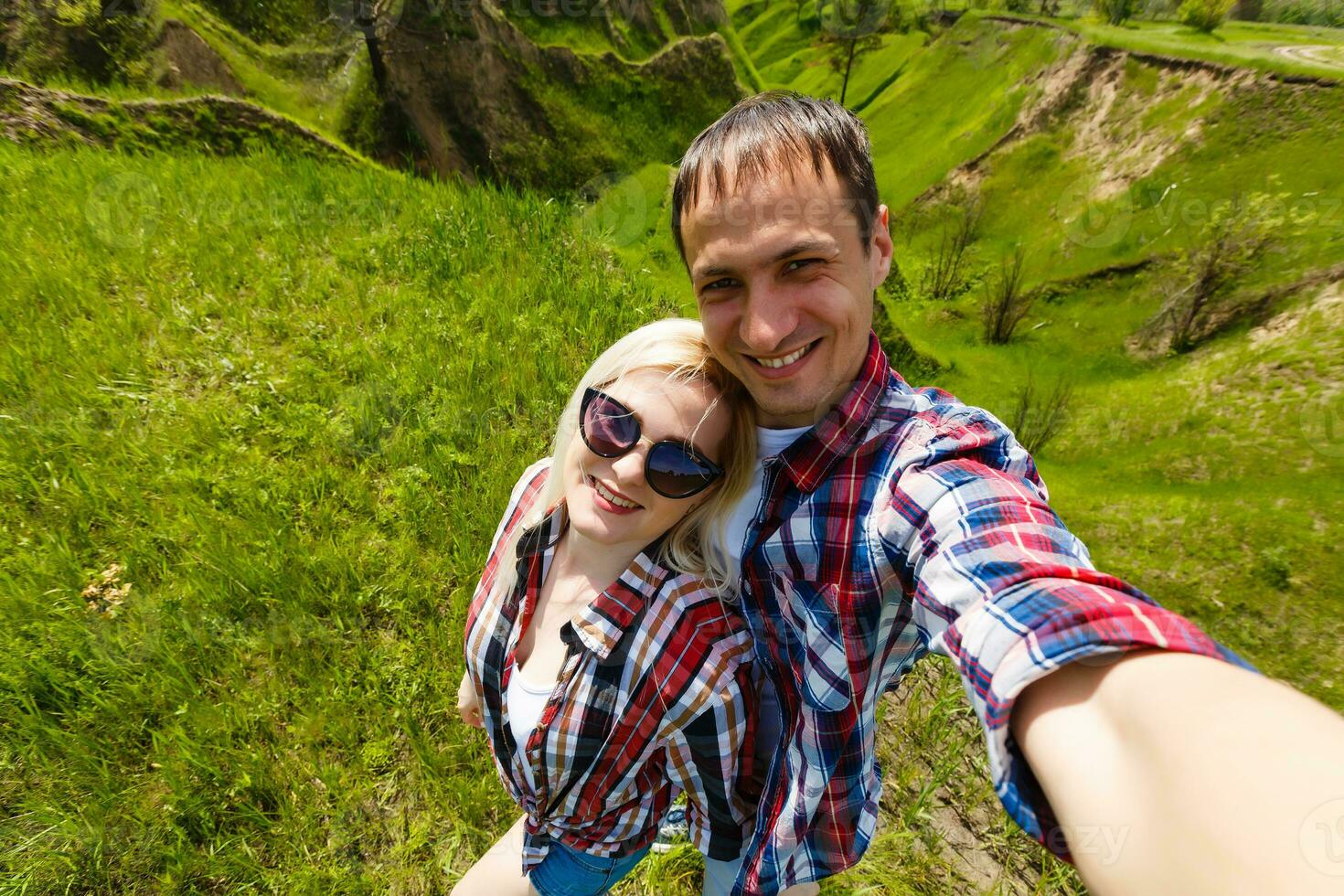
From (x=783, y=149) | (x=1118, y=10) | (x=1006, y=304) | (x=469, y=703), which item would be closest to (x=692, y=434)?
(x=783, y=149)

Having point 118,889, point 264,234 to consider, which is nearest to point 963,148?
point 264,234

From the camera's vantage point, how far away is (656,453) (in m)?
1.45

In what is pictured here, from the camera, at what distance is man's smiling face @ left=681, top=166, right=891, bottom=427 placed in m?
1.31

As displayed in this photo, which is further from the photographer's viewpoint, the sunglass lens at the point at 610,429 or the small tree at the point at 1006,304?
the small tree at the point at 1006,304

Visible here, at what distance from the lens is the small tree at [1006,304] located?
11.2 m

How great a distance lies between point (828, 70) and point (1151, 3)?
26.6ft

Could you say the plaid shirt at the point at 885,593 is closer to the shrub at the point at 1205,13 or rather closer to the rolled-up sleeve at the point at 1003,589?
the rolled-up sleeve at the point at 1003,589

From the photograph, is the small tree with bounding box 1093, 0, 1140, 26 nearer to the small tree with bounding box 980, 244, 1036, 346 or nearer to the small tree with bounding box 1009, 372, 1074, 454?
the small tree with bounding box 980, 244, 1036, 346

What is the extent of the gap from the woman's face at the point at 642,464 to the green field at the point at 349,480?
1.50m

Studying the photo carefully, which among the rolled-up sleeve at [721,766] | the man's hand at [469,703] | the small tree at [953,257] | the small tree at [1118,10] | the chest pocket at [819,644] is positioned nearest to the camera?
the chest pocket at [819,644]

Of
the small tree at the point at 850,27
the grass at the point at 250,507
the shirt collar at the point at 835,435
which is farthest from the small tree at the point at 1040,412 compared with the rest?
the small tree at the point at 850,27

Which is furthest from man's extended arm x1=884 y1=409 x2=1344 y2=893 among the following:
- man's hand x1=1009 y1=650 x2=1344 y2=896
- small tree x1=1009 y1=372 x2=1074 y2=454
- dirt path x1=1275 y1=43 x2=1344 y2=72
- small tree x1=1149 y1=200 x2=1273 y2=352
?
dirt path x1=1275 y1=43 x2=1344 y2=72

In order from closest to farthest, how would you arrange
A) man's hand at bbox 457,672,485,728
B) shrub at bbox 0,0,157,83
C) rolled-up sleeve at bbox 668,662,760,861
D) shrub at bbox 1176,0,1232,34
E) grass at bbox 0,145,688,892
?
rolled-up sleeve at bbox 668,662,760,861, man's hand at bbox 457,672,485,728, grass at bbox 0,145,688,892, shrub at bbox 0,0,157,83, shrub at bbox 1176,0,1232,34

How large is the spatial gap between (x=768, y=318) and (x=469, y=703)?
170cm
